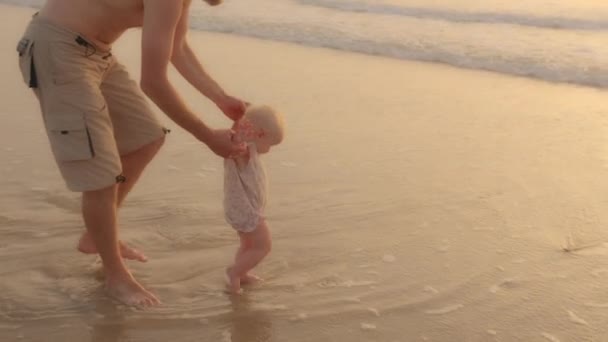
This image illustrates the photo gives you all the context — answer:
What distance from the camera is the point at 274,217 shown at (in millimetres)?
4410

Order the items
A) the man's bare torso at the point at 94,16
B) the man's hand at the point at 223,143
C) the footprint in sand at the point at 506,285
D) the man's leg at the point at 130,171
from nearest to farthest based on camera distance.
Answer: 1. the man's hand at the point at 223,143
2. the man's bare torso at the point at 94,16
3. the footprint in sand at the point at 506,285
4. the man's leg at the point at 130,171

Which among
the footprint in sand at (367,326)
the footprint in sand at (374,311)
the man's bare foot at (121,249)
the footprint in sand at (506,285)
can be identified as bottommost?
the man's bare foot at (121,249)

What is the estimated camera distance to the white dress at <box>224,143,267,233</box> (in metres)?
3.39

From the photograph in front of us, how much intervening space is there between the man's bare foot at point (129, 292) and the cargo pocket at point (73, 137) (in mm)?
527

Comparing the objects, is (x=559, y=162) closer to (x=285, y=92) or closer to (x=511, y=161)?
(x=511, y=161)

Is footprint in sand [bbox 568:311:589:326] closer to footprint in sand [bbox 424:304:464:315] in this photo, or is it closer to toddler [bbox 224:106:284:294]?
footprint in sand [bbox 424:304:464:315]

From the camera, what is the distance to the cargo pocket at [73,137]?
320 centimetres

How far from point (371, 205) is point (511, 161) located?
1.22 meters

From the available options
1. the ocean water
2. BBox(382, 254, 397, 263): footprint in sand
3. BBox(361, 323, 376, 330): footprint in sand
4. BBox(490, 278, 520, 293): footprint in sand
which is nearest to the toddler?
BBox(361, 323, 376, 330): footprint in sand

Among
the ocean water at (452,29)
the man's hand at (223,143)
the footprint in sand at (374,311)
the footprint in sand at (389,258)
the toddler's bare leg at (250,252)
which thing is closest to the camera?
the man's hand at (223,143)

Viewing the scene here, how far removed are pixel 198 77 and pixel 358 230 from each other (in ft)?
3.78

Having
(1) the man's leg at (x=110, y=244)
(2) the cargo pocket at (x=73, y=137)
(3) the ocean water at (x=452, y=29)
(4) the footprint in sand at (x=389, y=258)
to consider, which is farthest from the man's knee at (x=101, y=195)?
(3) the ocean water at (x=452, y=29)

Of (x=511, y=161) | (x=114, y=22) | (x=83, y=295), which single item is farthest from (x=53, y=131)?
(x=511, y=161)

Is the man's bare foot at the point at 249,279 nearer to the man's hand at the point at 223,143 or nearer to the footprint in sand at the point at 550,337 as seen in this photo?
the man's hand at the point at 223,143
